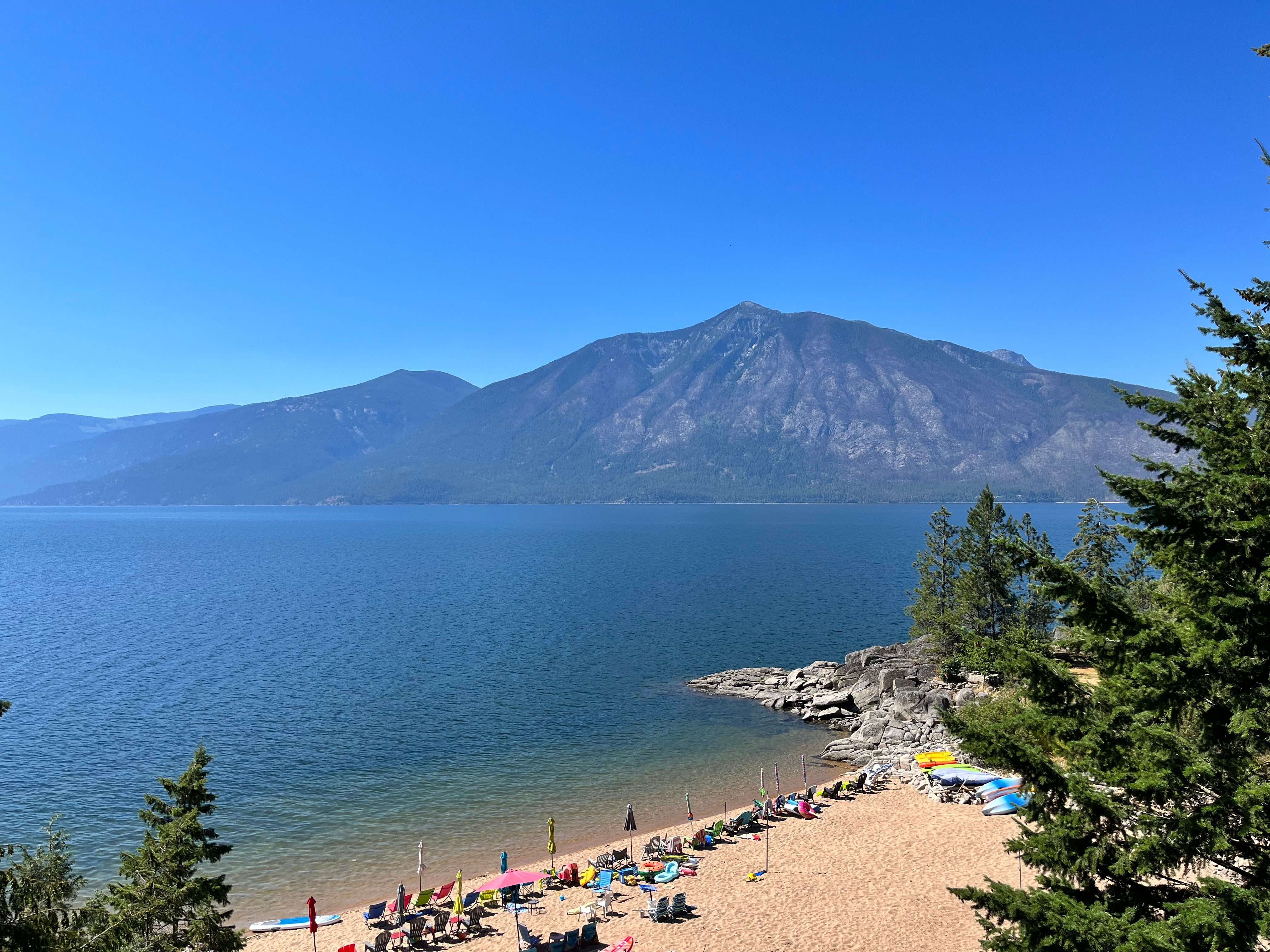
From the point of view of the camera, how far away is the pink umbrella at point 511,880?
→ 2602 centimetres

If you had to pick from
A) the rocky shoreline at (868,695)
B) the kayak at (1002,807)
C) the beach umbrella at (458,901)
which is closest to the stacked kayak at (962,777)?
the kayak at (1002,807)

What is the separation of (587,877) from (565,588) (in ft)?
268

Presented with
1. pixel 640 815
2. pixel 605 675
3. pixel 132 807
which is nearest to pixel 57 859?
pixel 132 807

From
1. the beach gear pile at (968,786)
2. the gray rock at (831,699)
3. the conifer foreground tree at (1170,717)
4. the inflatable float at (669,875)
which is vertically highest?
the conifer foreground tree at (1170,717)

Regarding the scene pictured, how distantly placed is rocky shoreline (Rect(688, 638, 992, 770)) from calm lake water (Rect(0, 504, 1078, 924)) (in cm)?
236

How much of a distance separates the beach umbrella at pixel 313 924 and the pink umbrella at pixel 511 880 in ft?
17.3

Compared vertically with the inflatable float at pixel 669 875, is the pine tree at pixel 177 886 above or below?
above

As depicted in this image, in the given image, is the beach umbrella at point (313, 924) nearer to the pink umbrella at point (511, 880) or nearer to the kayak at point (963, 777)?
the pink umbrella at point (511, 880)

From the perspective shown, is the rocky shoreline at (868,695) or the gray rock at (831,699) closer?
the rocky shoreline at (868,695)

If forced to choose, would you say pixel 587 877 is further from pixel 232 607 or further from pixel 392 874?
pixel 232 607

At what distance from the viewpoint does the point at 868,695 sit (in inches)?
2023

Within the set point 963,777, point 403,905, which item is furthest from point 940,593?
point 403,905

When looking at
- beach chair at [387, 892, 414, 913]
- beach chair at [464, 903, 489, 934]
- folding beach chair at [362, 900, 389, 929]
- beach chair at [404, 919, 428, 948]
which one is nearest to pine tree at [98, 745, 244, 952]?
beach chair at [404, 919, 428, 948]

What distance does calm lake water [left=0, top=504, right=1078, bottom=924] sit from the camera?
32.9 metres
